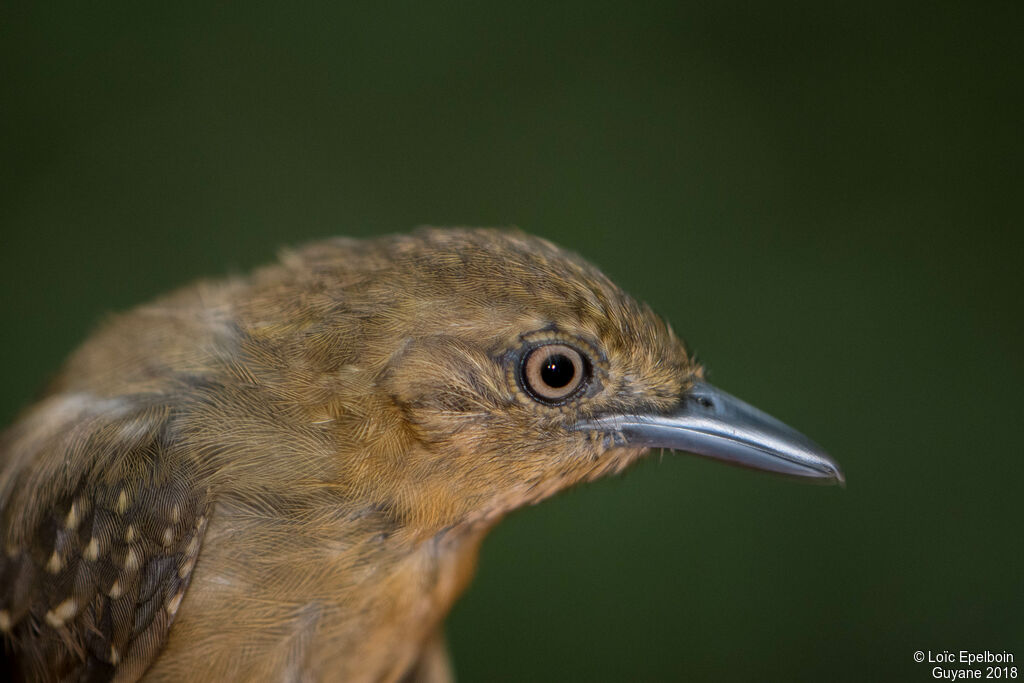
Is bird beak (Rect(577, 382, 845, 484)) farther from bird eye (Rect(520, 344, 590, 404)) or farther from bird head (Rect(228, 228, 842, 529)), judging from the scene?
bird eye (Rect(520, 344, 590, 404))

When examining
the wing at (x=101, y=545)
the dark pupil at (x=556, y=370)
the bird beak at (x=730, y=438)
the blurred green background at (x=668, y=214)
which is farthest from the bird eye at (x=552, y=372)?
the blurred green background at (x=668, y=214)

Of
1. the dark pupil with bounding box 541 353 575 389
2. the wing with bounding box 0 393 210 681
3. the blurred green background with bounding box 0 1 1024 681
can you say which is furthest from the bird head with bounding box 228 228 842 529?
the blurred green background with bounding box 0 1 1024 681

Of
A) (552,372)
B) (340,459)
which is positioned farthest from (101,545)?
(552,372)

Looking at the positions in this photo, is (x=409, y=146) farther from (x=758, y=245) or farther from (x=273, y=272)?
(x=273, y=272)

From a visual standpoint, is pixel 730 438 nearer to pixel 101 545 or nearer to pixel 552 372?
pixel 552 372

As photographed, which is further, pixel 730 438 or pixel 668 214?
pixel 668 214

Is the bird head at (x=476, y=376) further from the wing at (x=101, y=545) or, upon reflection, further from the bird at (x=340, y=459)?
the wing at (x=101, y=545)

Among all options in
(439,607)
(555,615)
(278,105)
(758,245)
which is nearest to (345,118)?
(278,105)
